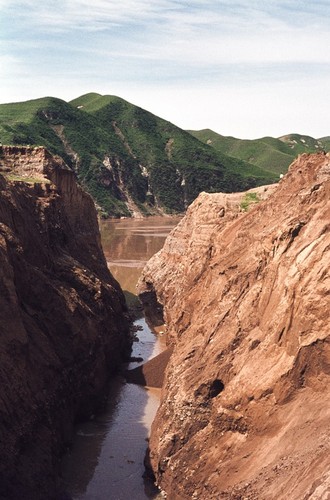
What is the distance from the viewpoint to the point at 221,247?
2764 cm

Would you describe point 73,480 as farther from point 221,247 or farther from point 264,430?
point 221,247

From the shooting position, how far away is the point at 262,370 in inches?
712

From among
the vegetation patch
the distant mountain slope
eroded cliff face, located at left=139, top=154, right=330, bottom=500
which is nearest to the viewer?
eroded cliff face, located at left=139, top=154, right=330, bottom=500

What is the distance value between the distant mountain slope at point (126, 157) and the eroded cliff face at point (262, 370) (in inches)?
4661

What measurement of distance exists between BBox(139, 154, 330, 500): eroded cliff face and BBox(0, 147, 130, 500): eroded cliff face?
3.72 metres

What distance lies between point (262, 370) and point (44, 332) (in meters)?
9.01

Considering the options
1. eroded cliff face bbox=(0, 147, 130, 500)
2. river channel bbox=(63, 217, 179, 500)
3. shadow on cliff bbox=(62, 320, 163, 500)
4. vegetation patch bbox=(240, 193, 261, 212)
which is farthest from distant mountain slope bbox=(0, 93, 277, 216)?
shadow on cliff bbox=(62, 320, 163, 500)

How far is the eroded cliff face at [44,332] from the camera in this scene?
18.8m

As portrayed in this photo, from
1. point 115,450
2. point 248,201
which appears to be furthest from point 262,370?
point 248,201

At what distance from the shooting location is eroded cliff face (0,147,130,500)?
1875cm

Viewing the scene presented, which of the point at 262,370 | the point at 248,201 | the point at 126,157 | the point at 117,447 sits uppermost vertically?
the point at 248,201

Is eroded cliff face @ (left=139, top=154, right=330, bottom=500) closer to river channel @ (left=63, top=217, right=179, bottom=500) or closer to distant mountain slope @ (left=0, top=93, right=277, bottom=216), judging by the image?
river channel @ (left=63, top=217, right=179, bottom=500)

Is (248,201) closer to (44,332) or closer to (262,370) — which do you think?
(44,332)

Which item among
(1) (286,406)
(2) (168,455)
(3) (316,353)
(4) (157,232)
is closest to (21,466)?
(2) (168,455)
